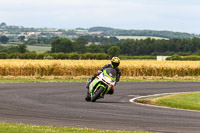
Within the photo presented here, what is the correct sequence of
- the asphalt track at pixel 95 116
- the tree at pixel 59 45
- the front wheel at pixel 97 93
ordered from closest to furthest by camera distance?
the asphalt track at pixel 95 116, the front wheel at pixel 97 93, the tree at pixel 59 45

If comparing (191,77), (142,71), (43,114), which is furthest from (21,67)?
(43,114)

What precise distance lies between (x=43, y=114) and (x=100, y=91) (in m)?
4.15

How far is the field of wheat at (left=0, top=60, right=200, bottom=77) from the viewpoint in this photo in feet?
127

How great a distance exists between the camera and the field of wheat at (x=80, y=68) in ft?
127

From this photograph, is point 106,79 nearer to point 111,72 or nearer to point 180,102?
point 111,72

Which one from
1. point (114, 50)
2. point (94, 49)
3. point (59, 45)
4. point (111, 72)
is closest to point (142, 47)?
point (114, 50)

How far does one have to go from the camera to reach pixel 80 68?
131 feet

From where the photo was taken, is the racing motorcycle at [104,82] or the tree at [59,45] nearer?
the racing motorcycle at [104,82]

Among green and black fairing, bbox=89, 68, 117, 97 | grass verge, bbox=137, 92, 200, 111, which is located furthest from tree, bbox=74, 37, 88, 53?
green and black fairing, bbox=89, 68, 117, 97

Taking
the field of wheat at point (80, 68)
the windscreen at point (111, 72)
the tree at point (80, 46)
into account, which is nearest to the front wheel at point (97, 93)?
the windscreen at point (111, 72)

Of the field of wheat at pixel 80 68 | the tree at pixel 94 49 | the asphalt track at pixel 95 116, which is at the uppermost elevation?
the asphalt track at pixel 95 116

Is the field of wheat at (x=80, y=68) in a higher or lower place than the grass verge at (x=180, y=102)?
lower

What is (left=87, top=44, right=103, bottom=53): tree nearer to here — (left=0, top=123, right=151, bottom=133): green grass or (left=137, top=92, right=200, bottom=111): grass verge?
(left=137, top=92, right=200, bottom=111): grass verge

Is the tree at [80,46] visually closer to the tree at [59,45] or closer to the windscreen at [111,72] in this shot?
the tree at [59,45]
